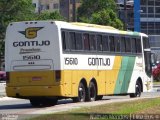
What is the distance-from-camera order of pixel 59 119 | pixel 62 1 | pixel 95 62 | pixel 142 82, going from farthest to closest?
1. pixel 62 1
2. pixel 142 82
3. pixel 95 62
4. pixel 59 119

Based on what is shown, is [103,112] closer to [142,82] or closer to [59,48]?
[59,48]

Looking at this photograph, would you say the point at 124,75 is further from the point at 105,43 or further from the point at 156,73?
the point at 156,73

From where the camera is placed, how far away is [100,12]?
68062 millimetres

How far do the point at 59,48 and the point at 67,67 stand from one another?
0.92 m

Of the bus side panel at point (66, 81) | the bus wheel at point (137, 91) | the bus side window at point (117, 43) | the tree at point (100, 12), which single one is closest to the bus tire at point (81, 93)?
the bus side panel at point (66, 81)

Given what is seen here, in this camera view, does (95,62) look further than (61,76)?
Yes

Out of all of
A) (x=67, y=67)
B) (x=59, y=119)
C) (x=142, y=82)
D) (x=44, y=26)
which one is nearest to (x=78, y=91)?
(x=67, y=67)

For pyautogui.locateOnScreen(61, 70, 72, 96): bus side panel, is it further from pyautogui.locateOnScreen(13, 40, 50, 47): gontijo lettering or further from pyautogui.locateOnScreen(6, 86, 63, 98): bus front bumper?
pyautogui.locateOnScreen(13, 40, 50, 47): gontijo lettering

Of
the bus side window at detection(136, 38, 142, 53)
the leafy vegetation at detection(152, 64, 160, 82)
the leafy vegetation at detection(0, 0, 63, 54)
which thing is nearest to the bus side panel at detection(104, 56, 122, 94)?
the bus side window at detection(136, 38, 142, 53)

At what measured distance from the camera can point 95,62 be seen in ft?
87.9

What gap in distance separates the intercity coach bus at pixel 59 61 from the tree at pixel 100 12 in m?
37.6

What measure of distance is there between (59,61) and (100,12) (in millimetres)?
44791

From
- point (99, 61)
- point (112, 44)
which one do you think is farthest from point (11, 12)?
point (99, 61)

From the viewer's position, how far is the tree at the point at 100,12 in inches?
2606
